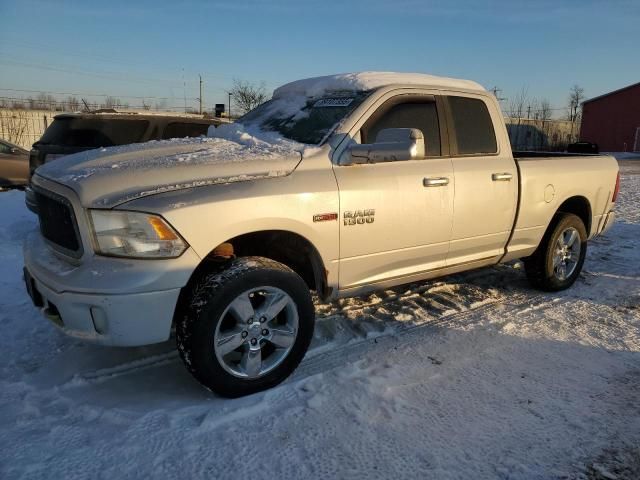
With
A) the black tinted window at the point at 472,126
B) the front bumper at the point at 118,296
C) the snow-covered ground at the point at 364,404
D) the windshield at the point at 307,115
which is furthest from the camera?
the black tinted window at the point at 472,126

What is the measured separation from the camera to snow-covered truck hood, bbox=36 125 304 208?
2727mm

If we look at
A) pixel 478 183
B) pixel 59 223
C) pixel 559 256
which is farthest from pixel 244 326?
pixel 559 256

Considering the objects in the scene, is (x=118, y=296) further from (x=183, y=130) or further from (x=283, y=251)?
(x=183, y=130)

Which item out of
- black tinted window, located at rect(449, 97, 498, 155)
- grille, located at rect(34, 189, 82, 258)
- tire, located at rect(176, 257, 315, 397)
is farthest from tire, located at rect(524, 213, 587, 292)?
grille, located at rect(34, 189, 82, 258)

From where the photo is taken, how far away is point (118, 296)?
2.61 metres

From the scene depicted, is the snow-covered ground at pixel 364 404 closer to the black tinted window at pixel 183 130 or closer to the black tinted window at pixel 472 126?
the black tinted window at pixel 472 126

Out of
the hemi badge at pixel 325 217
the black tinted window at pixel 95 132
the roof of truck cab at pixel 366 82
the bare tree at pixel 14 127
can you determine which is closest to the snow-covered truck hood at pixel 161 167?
the hemi badge at pixel 325 217

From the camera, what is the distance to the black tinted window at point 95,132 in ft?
24.2

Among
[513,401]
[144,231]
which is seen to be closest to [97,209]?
[144,231]

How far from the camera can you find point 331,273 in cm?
340

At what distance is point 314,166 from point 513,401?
1858mm

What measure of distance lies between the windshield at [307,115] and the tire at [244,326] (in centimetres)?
110

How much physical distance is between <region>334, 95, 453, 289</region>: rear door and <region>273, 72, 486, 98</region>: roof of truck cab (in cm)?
16

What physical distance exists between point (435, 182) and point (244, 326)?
178 centimetres
